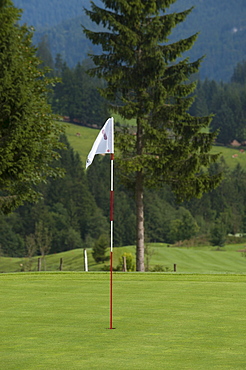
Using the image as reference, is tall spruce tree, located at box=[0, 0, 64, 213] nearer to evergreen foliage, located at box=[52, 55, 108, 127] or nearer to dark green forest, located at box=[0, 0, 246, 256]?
dark green forest, located at box=[0, 0, 246, 256]

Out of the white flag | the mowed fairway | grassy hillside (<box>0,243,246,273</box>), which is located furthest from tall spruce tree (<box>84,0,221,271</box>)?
grassy hillside (<box>0,243,246,273</box>)

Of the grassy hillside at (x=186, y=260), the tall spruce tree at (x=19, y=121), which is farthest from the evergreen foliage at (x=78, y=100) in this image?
the tall spruce tree at (x=19, y=121)

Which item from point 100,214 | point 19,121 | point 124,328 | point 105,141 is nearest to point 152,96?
point 19,121

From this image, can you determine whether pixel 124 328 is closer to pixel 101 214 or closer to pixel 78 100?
pixel 101 214

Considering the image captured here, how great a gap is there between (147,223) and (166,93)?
9738 centimetres

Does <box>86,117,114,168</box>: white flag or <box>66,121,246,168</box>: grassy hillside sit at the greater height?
<box>66,121,246,168</box>: grassy hillside

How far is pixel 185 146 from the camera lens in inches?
1451

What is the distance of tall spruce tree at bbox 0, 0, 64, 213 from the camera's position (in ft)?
104

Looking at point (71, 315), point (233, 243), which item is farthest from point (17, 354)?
point (233, 243)

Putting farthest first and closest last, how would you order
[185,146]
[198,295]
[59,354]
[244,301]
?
1. [185,146]
2. [198,295]
3. [244,301]
4. [59,354]

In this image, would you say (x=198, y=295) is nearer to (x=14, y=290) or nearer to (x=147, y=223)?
(x=14, y=290)

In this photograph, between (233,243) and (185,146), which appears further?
(233,243)

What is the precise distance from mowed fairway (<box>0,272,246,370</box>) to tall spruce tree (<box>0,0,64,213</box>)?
15347mm

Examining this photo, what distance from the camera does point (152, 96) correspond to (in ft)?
124
